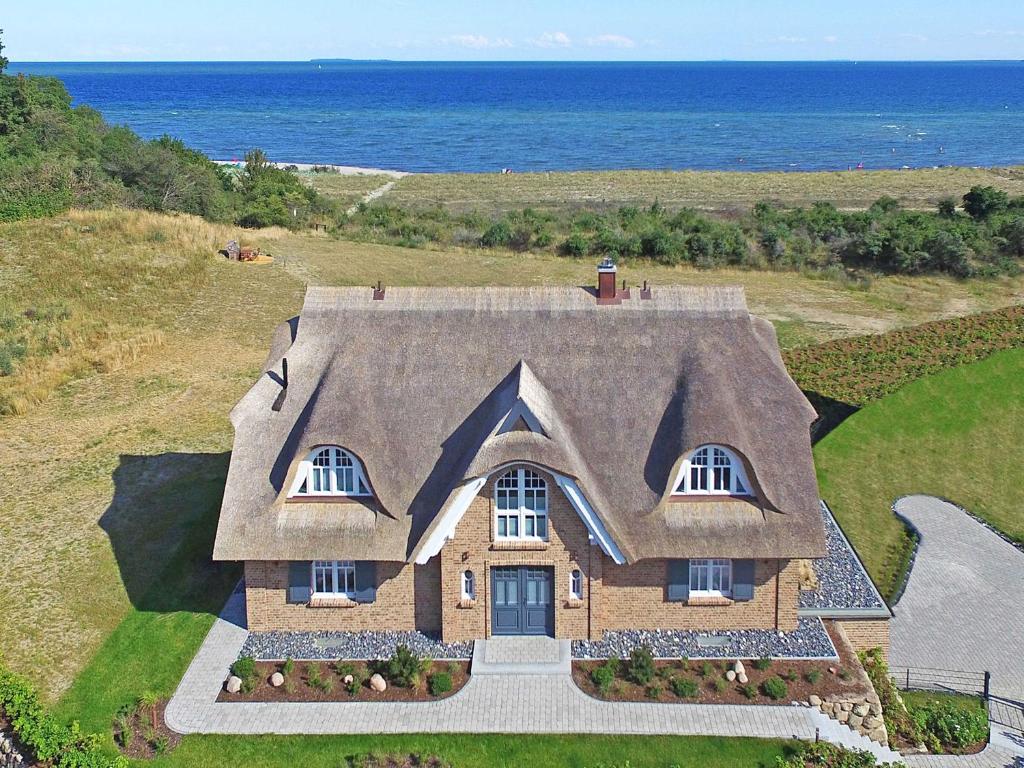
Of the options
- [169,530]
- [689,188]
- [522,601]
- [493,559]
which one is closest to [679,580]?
[522,601]

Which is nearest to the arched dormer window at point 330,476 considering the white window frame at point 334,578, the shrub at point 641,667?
the white window frame at point 334,578

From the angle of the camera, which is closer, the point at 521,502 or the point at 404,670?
the point at 404,670

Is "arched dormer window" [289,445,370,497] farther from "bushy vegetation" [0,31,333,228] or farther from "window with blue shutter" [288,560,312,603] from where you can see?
"bushy vegetation" [0,31,333,228]

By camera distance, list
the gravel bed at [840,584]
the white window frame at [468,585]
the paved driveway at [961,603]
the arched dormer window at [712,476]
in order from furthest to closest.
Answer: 1. the gravel bed at [840,584]
2. the paved driveway at [961,603]
3. the white window frame at [468,585]
4. the arched dormer window at [712,476]

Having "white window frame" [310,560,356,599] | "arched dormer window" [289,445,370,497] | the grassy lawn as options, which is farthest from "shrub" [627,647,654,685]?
"arched dormer window" [289,445,370,497]

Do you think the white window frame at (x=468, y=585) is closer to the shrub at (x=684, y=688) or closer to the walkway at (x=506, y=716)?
the walkway at (x=506, y=716)

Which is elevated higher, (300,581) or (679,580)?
(679,580)

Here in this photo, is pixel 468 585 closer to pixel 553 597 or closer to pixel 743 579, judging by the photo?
pixel 553 597

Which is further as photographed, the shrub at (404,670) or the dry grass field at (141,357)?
the dry grass field at (141,357)
